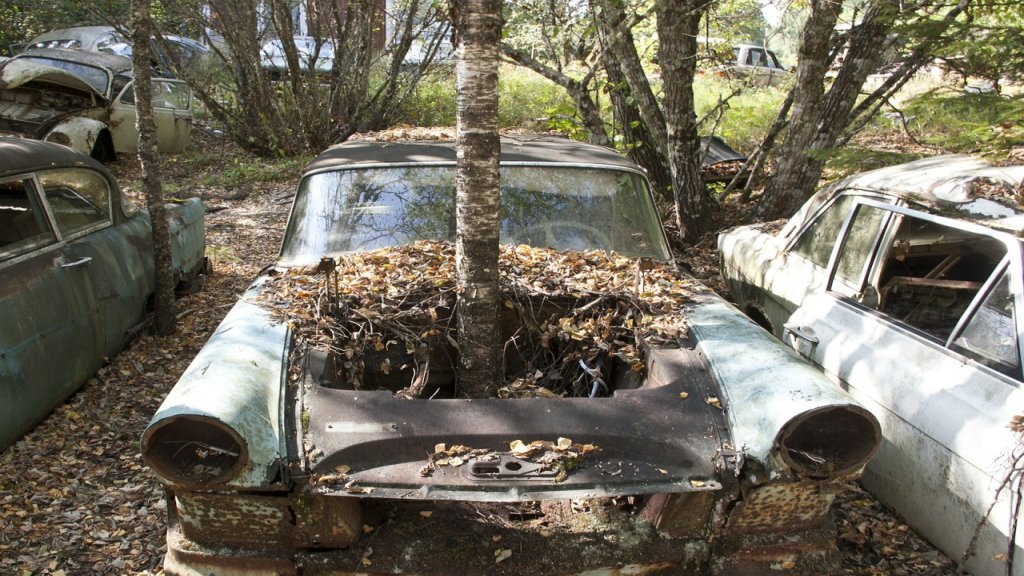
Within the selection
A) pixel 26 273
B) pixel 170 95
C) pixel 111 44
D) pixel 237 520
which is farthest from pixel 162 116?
pixel 237 520

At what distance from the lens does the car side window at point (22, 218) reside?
4203 mm

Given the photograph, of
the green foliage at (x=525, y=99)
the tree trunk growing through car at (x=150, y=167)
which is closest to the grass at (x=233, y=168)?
the green foliage at (x=525, y=99)

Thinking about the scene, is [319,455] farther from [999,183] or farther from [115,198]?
[115,198]

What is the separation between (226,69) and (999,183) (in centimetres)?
1134

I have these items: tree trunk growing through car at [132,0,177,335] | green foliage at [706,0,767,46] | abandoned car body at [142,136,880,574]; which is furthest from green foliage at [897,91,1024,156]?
tree trunk growing through car at [132,0,177,335]

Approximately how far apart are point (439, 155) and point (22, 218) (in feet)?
8.05

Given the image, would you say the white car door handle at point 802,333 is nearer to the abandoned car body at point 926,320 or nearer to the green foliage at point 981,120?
the abandoned car body at point 926,320

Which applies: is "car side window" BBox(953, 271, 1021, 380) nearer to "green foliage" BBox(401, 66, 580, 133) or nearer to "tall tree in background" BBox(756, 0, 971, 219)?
"tall tree in background" BBox(756, 0, 971, 219)

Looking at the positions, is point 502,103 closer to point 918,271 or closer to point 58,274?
point 58,274

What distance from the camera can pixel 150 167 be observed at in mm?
5234

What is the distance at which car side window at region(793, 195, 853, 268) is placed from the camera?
4.21m

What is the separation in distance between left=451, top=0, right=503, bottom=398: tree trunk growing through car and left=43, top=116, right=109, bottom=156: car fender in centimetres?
833

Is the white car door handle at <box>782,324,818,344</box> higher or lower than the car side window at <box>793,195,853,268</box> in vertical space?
lower

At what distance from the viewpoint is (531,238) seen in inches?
157
